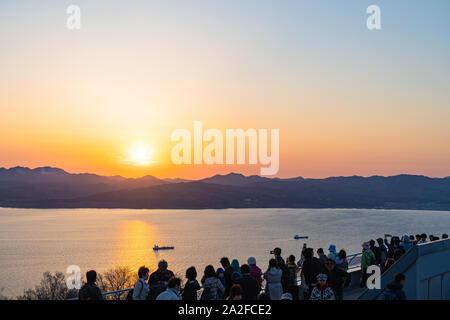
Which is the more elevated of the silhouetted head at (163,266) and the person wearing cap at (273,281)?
the silhouetted head at (163,266)

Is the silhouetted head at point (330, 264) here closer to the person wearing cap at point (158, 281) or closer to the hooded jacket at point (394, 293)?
the hooded jacket at point (394, 293)

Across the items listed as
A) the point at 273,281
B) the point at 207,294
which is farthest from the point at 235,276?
the point at 273,281

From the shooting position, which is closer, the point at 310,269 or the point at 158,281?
the point at 158,281

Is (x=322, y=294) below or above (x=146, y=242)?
above

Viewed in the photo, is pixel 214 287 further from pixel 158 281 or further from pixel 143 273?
pixel 143 273

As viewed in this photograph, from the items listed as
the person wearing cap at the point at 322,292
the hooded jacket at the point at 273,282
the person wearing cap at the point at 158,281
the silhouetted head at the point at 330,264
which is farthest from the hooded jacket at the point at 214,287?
the silhouetted head at the point at 330,264

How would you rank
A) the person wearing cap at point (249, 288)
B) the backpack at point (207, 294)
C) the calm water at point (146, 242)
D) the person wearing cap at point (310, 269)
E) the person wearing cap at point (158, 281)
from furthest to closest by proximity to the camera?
1. the calm water at point (146, 242)
2. the person wearing cap at point (310, 269)
3. the backpack at point (207, 294)
4. the person wearing cap at point (249, 288)
5. the person wearing cap at point (158, 281)

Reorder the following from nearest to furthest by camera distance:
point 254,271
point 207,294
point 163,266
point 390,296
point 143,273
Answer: point 390,296, point 143,273, point 207,294, point 163,266, point 254,271

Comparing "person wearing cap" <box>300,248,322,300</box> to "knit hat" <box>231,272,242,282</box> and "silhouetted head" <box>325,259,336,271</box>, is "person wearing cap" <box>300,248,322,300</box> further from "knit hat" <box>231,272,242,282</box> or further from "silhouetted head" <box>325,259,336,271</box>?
"knit hat" <box>231,272,242,282</box>

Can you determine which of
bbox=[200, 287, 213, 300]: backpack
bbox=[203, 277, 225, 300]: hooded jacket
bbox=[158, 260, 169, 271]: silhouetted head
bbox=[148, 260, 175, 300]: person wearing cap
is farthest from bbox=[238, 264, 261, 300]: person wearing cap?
bbox=[158, 260, 169, 271]: silhouetted head

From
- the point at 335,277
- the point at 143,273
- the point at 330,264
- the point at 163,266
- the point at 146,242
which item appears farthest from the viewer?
the point at 146,242

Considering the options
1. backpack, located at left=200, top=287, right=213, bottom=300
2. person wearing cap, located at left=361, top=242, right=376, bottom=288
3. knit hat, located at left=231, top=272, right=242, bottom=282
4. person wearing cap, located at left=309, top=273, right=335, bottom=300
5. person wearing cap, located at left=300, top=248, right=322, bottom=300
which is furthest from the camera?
person wearing cap, located at left=361, top=242, right=376, bottom=288
